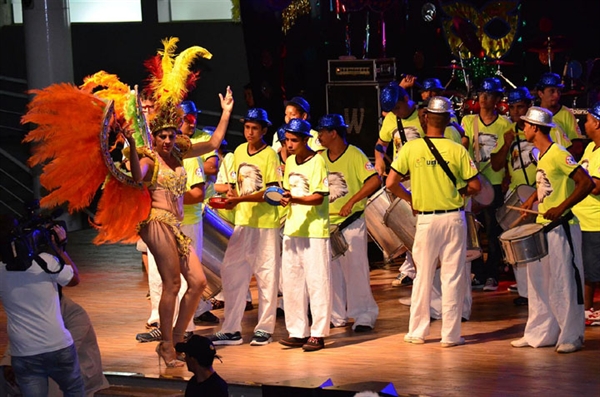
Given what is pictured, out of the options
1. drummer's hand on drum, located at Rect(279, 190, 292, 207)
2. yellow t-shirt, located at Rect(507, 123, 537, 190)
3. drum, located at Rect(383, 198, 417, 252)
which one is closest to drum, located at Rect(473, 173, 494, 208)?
yellow t-shirt, located at Rect(507, 123, 537, 190)

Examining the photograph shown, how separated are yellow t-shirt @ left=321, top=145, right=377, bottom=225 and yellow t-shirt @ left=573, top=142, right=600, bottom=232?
168 cm

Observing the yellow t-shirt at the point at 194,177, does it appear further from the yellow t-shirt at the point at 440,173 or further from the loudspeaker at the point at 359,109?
the loudspeaker at the point at 359,109

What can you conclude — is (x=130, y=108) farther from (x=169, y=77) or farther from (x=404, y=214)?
(x=404, y=214)

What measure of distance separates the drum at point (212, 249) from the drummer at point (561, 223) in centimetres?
276

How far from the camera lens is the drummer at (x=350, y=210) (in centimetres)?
968

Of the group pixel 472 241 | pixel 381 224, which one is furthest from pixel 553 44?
pixel 472 241

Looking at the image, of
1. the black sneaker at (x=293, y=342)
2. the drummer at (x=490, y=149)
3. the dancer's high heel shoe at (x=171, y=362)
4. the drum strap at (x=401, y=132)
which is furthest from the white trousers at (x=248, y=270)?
the drummer at (x=490, y=149)

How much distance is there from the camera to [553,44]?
49.3 feet

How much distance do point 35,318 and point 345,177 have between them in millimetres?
3644

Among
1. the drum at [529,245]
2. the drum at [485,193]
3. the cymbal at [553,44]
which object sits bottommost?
the drum at [529,245]

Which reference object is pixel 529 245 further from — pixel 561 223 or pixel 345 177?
pixel 345 177

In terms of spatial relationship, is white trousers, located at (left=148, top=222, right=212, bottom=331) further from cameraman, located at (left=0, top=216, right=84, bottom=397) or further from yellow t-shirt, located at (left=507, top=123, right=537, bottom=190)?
yellow t-shirt, located at (left=507, top=123, right=537, bottom=190)

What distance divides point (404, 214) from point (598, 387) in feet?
9.33

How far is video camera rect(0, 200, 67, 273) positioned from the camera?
21.9 ft
